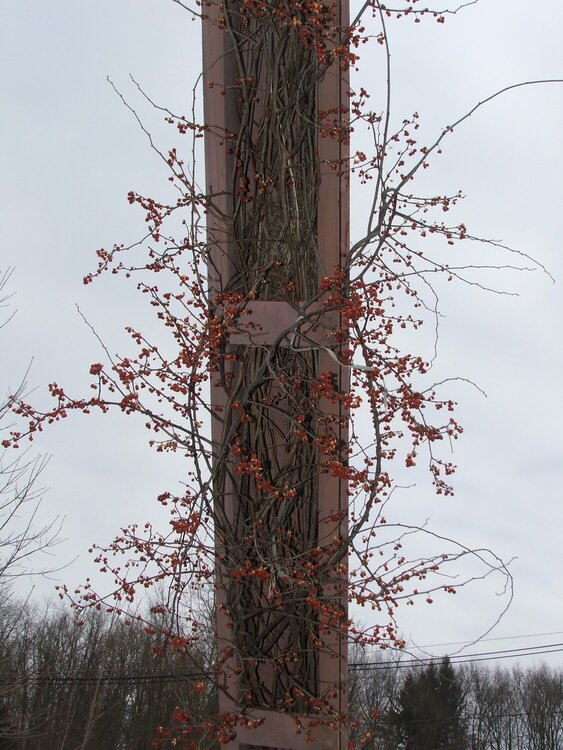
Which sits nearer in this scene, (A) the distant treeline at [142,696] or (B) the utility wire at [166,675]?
(B) the utility wire at [166,675]

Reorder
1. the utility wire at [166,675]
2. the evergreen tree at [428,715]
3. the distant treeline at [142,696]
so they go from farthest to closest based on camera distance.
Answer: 1. the evergreen tree at [428,715]
2. the distant treeline at [142,696]
3. the utility wire at [166,675]

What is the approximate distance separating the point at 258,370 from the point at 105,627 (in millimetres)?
12116

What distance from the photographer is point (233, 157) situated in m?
2.74

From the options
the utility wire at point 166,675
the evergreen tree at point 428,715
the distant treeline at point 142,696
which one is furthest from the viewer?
the evergreen tree at point 428,715

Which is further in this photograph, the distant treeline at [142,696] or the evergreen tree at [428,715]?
the evergreen tree at [428,715]

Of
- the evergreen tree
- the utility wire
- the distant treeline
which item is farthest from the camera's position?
the evergreen tree

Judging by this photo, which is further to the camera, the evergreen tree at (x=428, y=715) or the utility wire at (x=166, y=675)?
the evergreen tree at (x=428, y=715)

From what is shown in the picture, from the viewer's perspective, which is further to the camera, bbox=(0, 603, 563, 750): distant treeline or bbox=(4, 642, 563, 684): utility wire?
bbox=(0, 603, 563, 750): distant treeline

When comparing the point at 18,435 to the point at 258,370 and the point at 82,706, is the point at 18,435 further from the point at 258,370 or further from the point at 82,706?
the point at 82,706

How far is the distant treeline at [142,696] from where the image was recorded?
9.66m

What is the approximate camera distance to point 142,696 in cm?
1093

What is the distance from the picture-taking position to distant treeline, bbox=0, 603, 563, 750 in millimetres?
9664

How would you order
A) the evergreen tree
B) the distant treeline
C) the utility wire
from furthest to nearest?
the evergreen tree < the distant treeline < the utility wire

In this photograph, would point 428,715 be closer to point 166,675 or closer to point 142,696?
point 142,696
